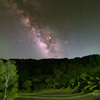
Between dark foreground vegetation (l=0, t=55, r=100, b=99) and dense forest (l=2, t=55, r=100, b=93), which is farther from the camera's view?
dense forest (l=2, t=55, r=100, b=93)

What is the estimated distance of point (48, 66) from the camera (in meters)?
44.8

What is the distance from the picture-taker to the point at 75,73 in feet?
117

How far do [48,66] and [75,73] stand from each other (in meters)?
14.0

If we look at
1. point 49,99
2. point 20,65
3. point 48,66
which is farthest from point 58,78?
point 20,65

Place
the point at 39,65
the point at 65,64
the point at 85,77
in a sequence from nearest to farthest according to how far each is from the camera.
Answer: the point at 85,77 < the point at 65,64 < the point at 39,65

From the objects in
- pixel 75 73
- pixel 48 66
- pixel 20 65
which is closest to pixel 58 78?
pixel 75 73

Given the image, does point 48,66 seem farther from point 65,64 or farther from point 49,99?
point 49,99

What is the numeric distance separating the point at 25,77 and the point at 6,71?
1056 inches

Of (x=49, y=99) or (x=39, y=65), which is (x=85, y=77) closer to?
(x=49, y=99)

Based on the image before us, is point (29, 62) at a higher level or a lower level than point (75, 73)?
higher

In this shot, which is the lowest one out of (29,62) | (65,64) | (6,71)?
(6,71)

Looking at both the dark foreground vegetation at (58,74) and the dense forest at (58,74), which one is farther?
the dense forest at (58,74)

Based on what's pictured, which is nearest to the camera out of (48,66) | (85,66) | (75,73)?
(75,73)

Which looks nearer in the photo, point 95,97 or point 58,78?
point 95,97
